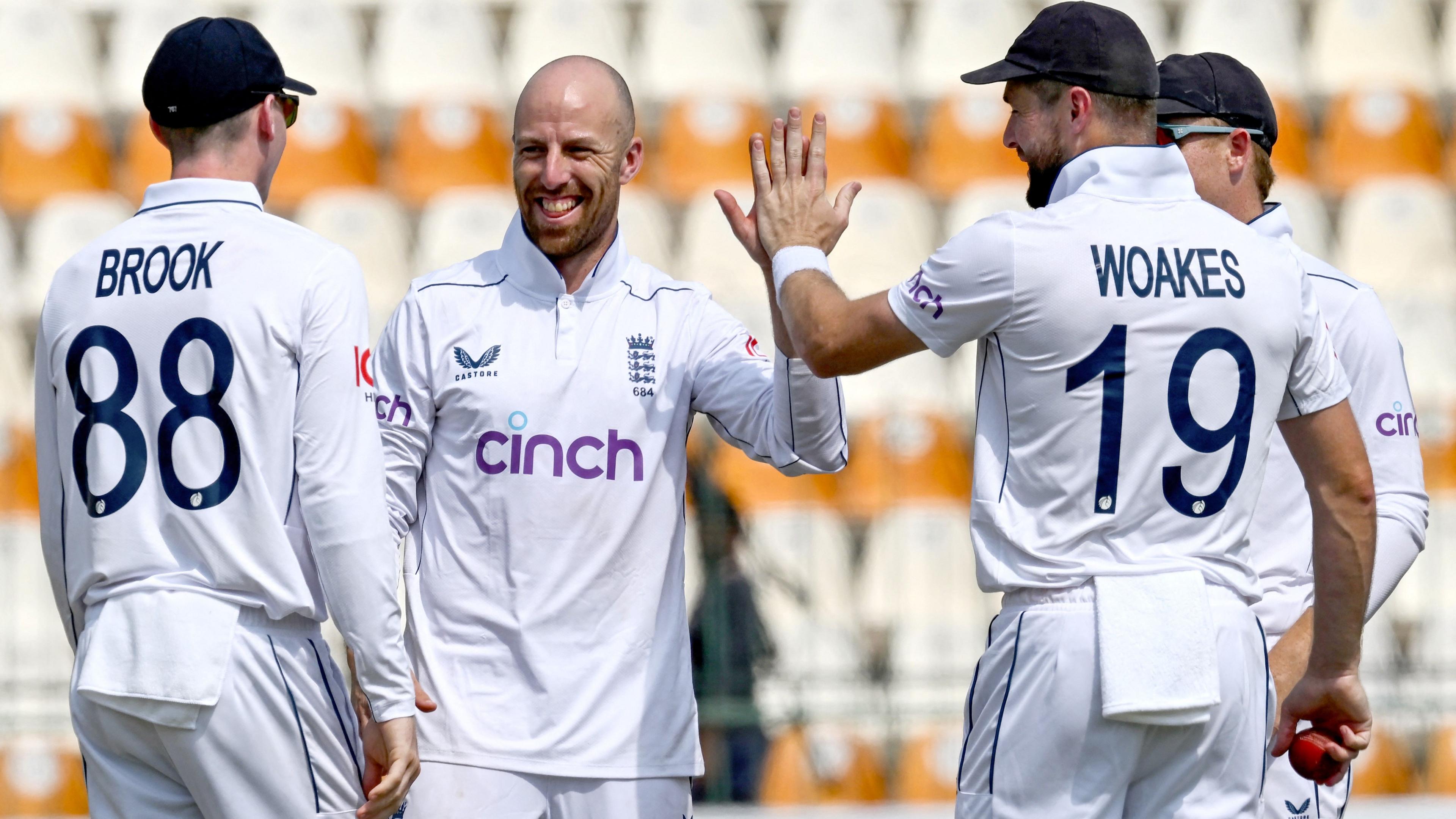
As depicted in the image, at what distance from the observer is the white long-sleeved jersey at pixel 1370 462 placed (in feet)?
12.6

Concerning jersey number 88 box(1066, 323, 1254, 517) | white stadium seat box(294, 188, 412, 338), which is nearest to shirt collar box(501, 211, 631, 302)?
jersey number 88 box(1066, 323, 1254, 517)

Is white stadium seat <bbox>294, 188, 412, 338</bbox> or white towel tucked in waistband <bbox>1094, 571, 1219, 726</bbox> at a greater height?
white stadium seat <bbox>294, 188, 412, 338</bbox>

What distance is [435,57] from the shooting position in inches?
412

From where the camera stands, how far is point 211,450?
10.5 feet

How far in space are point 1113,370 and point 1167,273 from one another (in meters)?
0.22

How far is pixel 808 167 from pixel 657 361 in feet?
1.97

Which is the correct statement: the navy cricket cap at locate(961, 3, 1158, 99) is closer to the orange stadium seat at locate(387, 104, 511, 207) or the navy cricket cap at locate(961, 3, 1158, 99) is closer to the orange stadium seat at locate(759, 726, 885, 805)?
the orange stadium seat at locate(759, 726, 885, 805)

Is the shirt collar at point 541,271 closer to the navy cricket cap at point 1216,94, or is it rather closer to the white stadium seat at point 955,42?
the navy cricket cap at point 1216,94

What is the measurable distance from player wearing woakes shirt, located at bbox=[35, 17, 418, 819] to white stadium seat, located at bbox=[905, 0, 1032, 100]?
7766 millimetres

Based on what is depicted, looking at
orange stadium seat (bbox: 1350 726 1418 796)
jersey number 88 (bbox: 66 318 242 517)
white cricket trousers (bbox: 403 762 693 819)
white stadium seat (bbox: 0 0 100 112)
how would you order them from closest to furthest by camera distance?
jersey number 88 (bbox: 66 318 242 517) < white cricket trousers (bbox: 403 762 693 819) < orange stadium seat (bbox: 1350 726 1418 796) < white stadium seat (bbox: 0 0 100 112)

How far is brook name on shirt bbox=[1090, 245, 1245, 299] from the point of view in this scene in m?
3.13

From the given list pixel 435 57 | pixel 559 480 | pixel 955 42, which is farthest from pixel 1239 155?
pixel 435 57

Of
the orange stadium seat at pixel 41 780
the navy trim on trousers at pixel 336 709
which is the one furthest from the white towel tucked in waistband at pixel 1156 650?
the orange stadium seat at pixel 41 780

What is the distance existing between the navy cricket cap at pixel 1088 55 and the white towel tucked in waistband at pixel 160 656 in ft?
6.05
